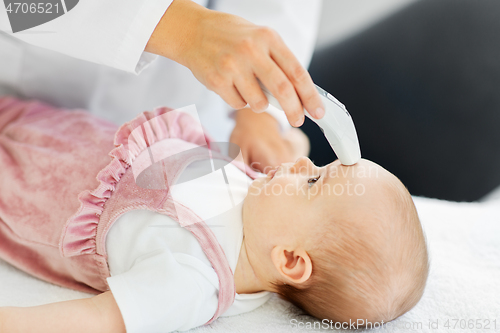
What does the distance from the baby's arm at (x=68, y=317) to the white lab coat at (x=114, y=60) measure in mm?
346

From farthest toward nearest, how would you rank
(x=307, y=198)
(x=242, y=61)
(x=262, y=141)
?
(x=262, y=141)
(x=307, y=198)
(x=242, y=61)

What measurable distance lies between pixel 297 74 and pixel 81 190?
442 millimetres

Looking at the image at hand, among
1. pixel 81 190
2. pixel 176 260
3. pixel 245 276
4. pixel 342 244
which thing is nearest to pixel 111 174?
pixel 81 190

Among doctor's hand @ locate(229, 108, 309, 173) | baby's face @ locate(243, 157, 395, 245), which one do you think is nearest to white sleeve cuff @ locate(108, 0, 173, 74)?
baby's face @ locate(243, 157, 395, 245)

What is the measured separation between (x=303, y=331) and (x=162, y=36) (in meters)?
0.49

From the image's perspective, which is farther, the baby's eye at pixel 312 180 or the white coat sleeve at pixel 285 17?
the white coat sleeve at pixel 285 17

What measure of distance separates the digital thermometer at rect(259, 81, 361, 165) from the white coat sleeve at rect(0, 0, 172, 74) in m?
0.21

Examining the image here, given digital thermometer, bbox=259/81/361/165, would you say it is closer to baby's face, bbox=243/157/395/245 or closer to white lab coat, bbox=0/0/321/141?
baby's face, bbox=243/157/395/245

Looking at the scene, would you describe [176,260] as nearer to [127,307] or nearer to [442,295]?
[127,307]

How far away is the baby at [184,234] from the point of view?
613 mm

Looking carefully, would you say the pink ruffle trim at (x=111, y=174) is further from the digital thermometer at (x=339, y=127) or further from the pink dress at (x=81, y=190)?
the digital thermometer at (x=339, y=127)

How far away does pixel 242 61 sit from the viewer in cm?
50

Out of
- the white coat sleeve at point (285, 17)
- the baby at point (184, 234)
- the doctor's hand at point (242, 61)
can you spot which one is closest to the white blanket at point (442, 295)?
the baby at point (184, 234)

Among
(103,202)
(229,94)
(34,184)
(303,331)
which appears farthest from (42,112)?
(303,331)
